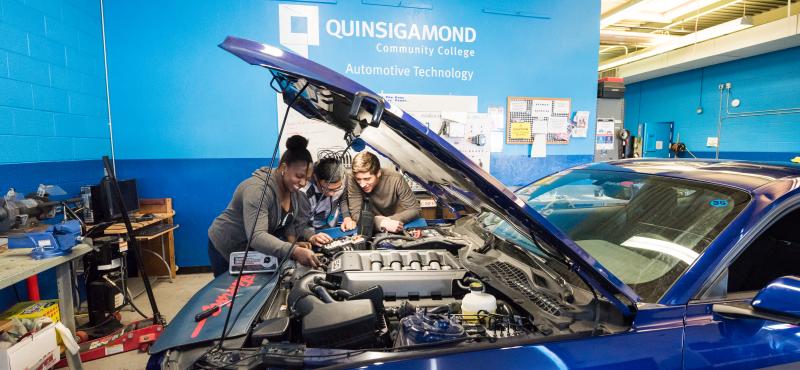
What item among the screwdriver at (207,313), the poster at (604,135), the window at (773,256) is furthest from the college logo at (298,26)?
the window at (773,256)

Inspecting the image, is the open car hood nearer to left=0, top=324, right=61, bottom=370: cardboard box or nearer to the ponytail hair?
the ponytail hair

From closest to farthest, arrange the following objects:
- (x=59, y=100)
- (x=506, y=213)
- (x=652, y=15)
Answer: (x=506, y=213)
(x=59, y=100)
(x=652, y=15)

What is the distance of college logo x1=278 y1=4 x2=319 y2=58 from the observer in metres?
3.89

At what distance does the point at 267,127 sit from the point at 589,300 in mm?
3676

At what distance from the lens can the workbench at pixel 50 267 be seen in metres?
1.89

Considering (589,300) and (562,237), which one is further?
(589,300)

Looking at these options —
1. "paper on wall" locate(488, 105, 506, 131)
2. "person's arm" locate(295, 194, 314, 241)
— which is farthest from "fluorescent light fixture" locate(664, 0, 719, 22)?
"person's arm" locate(295, 194, 314, 241)

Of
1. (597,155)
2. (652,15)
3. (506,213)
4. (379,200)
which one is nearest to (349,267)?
(506,213)

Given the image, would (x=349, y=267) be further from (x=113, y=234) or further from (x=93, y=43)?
(x=93, y=43)

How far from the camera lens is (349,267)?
152 cm

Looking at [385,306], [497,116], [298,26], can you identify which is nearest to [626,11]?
[497,116]

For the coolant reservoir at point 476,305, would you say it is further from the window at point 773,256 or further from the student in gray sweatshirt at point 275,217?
the window at point 773,256

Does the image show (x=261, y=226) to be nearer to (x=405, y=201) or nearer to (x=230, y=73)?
(x=405, y=201)

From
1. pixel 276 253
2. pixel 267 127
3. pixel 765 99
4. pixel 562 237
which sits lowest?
pixel 276 253
